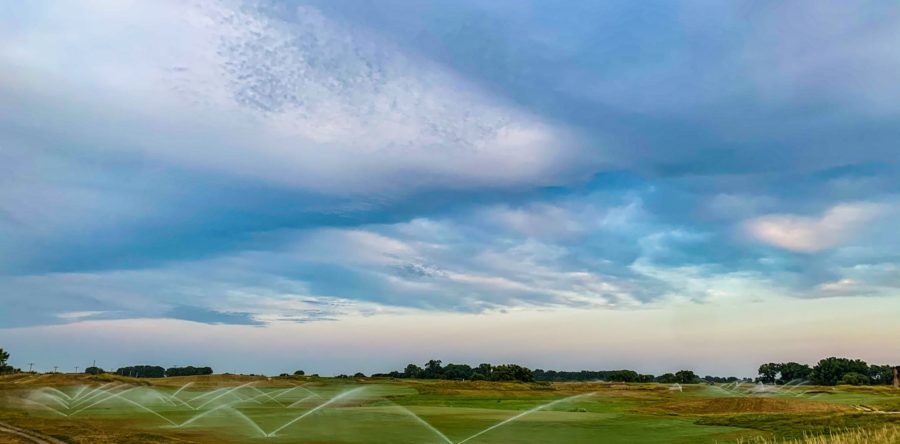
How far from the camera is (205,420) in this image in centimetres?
6406

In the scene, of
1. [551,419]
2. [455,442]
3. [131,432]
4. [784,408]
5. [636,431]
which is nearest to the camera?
[455,442]

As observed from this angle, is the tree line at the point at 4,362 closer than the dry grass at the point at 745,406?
No

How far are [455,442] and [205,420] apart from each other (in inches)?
1287

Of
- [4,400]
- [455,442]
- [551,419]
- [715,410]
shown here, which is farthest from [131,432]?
[715,410]

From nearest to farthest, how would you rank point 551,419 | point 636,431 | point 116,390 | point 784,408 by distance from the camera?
point 636,431, point 551,419, point 784,408, point 116,390

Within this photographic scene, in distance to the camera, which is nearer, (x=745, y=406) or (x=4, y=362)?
(x=745, y=406)

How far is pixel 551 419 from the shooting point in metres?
69.4

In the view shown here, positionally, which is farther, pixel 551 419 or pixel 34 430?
pixel 551 419

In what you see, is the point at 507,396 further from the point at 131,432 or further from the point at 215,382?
the point at 131,432

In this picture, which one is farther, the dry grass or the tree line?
the tree line

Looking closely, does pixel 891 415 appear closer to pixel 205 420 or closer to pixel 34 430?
pixel 205 420

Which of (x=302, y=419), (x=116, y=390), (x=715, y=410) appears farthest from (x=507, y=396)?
(x=116, y=390)

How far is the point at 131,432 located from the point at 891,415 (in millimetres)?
72395

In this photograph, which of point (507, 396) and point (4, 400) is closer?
point (4, 400)
